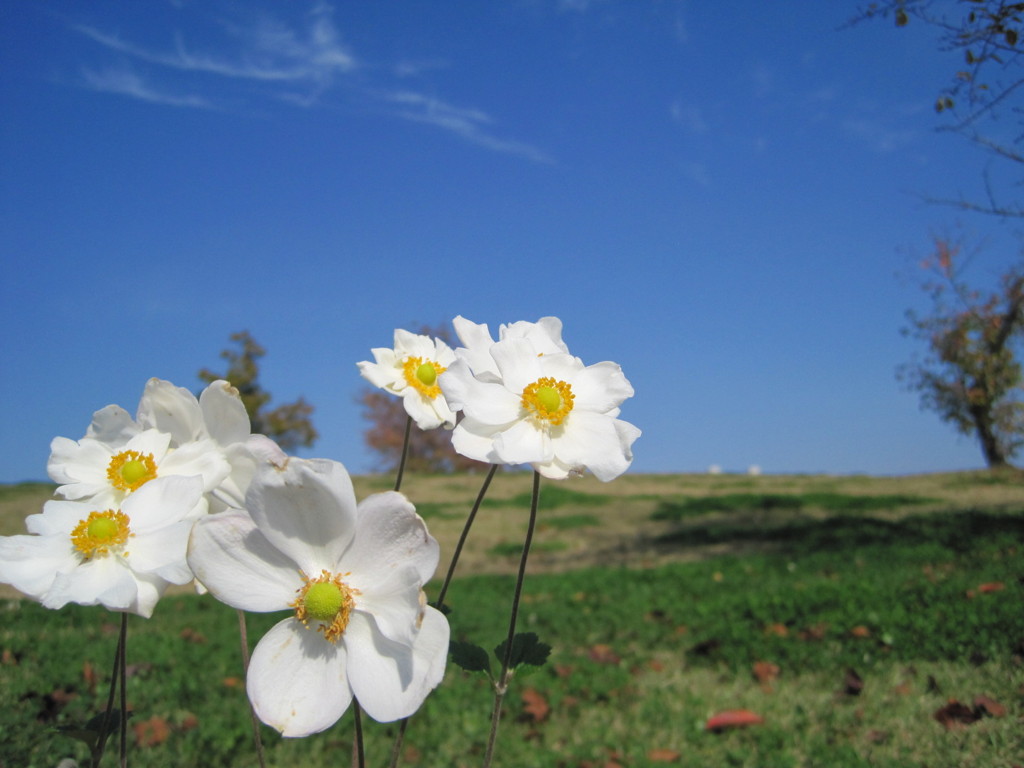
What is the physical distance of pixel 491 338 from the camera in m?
1.83

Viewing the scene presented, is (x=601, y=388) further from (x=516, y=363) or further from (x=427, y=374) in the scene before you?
(x=427, y=374)

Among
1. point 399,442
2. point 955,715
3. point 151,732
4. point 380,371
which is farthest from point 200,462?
point 399,442

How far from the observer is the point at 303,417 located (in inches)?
859

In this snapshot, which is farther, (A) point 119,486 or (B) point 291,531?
(A) point 119,486

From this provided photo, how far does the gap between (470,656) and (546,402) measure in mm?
585

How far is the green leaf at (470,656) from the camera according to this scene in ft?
5.54

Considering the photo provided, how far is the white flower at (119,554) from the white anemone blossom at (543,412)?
51cm

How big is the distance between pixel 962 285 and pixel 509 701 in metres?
17.8

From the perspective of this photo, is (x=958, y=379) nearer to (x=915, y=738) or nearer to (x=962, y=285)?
(x=962, y=285)

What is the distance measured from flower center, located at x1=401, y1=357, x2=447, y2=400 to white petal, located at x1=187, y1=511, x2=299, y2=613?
0.75 metres

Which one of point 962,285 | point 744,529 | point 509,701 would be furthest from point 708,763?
point 962,285

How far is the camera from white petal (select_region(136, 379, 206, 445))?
5.63ft

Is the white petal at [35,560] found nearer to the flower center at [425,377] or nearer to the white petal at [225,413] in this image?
the white petal at [225,413]

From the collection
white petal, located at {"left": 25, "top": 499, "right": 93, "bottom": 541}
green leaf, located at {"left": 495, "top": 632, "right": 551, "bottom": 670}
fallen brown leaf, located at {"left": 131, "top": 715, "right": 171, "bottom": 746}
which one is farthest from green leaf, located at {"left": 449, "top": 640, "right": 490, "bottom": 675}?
fallen brown leaf, located at {"left": 131, "top": 715, "right": 171, "bottom": 746}
